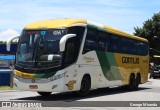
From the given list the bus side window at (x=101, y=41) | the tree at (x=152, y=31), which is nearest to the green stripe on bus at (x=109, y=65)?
the bus side window at (x=101, y=41)

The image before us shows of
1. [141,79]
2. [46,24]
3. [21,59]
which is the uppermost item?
[46,24]

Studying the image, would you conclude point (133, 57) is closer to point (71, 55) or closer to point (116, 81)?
point (116, 81)

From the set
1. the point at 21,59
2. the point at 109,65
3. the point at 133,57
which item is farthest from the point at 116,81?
the point at 21,59

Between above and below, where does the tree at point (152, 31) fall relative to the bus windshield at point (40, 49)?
above

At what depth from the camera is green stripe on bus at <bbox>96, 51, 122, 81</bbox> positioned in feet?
63.8

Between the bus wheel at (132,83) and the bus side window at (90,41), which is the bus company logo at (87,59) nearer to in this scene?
the bus side window at (90,41)

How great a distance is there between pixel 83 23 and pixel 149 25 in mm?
55167

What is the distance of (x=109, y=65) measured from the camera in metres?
20.5

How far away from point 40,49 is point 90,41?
8.89 ft

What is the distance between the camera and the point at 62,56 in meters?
15.8

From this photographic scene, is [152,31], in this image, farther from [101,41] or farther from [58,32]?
[58,32]

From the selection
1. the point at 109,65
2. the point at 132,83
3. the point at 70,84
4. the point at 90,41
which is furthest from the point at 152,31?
the point at 70,84

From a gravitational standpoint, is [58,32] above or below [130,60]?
above

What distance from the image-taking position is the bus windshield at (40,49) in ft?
52.0
